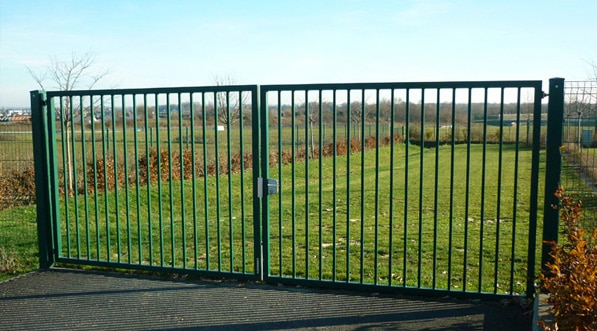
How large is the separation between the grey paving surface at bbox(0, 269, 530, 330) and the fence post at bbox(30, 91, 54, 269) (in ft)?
1.99

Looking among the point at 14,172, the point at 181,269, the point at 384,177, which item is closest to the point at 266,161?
the point at 181,269

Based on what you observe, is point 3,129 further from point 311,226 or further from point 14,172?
point 311,226

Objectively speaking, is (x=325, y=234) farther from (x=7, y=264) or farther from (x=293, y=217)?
(x=7, y=264)

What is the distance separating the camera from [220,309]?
495cm

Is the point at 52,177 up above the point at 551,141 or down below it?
below

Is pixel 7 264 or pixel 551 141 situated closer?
pixel 551 141

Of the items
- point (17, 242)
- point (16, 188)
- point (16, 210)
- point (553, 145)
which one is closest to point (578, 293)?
point (553, 145)

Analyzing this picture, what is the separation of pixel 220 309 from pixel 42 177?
2.80 m

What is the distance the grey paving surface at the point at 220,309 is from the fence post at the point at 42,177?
61 cm

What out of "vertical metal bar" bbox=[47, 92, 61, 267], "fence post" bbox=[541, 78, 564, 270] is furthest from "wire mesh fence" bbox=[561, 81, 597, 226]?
"vertical metal bar" bbox=[47, 92, 61, 267]

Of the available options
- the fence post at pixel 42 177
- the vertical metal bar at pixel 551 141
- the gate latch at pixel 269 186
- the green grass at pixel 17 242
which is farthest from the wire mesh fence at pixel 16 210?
the vertical metal bar at pixel 551 141

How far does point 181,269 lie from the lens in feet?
19.2

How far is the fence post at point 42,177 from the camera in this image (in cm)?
621

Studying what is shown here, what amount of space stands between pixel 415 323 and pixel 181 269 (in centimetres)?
251
